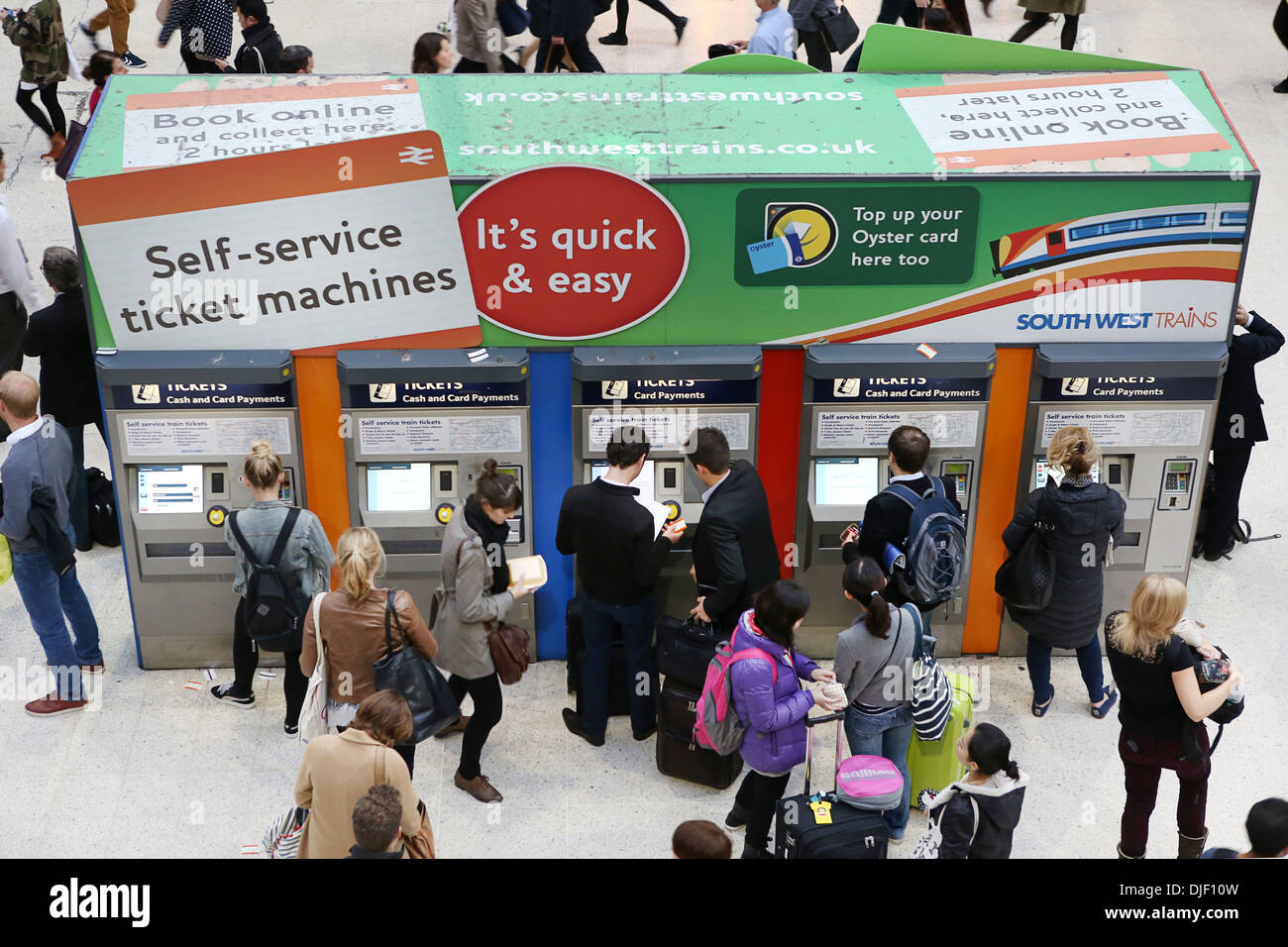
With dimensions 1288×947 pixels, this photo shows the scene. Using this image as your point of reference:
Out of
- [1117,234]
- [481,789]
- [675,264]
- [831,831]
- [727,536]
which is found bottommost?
[481,789]

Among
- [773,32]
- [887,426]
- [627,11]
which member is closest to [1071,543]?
[887,426]

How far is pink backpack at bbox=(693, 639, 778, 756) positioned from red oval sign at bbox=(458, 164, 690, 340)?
1.66 m

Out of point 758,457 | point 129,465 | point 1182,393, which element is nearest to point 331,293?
point 129,465

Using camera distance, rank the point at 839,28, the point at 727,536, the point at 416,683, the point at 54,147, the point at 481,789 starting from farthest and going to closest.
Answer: the point at 54,147, the point at 839,28, the point at 481,789, the point at 727,536, the point at 416,683

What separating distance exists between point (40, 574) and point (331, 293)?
5.59 feet

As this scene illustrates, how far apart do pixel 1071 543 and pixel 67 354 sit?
4.68 metres

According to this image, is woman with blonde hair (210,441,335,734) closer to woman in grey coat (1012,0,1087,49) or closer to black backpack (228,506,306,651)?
black backpack (228,506,306,651)

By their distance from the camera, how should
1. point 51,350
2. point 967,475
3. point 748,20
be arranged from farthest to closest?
point 748,20
point 51,350
point 967,475

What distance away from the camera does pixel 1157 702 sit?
16.2ft

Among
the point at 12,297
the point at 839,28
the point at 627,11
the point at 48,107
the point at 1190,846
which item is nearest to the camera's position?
the point at 1190,846

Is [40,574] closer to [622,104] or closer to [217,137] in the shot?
[217,137]

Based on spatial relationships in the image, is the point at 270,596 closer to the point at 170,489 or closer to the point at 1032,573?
the point at 170,489

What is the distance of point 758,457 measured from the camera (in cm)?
639

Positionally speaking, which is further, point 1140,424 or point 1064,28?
point 1064,28
